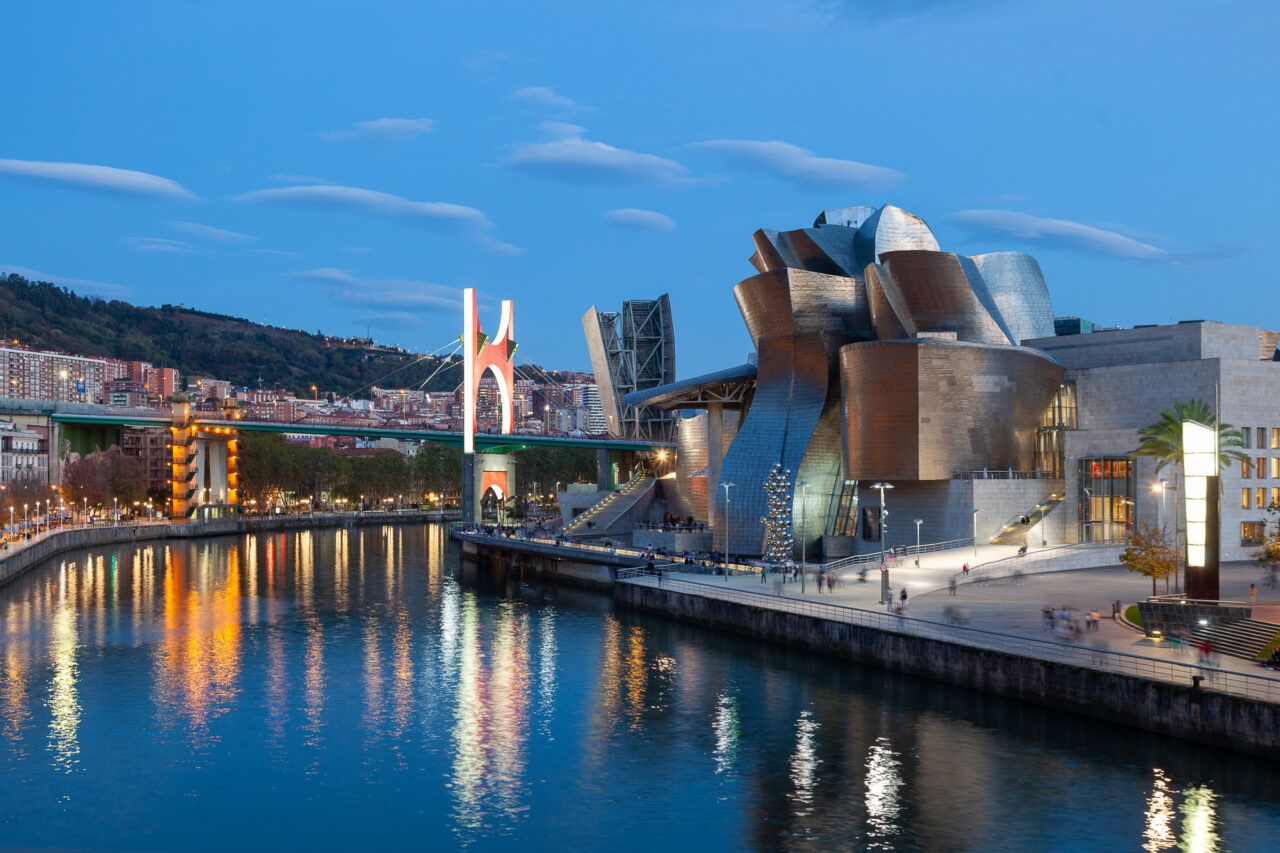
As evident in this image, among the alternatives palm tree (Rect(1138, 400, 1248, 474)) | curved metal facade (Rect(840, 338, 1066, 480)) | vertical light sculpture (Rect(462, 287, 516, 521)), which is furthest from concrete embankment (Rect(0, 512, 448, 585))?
palm tree (Rect(1138, 400, 1248, 474))

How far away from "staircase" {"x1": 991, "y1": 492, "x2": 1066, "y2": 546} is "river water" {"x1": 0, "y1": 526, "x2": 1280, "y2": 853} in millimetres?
18130

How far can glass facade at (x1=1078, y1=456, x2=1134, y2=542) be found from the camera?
183ft

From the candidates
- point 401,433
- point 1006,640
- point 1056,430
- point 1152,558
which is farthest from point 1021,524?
point 401,433

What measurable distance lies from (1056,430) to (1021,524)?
7366 mm

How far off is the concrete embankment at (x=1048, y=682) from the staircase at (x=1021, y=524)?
1714cm

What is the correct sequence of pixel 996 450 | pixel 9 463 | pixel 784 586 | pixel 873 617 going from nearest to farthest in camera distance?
1. pixel 873 617
2. pixel 784 586
3. pixel 996 450
4. pixel 9 463

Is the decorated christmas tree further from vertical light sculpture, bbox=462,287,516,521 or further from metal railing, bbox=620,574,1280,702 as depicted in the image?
vertical light sculpture, bbox=462,287,516,521

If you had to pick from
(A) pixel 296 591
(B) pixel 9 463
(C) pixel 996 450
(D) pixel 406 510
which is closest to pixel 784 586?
(C) pixel 996 450

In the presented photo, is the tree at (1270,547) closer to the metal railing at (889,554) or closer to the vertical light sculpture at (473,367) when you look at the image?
the metal railing at (889,554)

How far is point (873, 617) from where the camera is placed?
37.8 m

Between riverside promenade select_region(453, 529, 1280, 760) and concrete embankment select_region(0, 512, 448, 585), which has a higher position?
riverside promenade select_region(453, 529, 1280, 760)

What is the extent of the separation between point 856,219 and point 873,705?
48.2m

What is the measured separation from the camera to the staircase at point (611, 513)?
81312 mm

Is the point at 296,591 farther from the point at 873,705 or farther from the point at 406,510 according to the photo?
the point at 406,510
